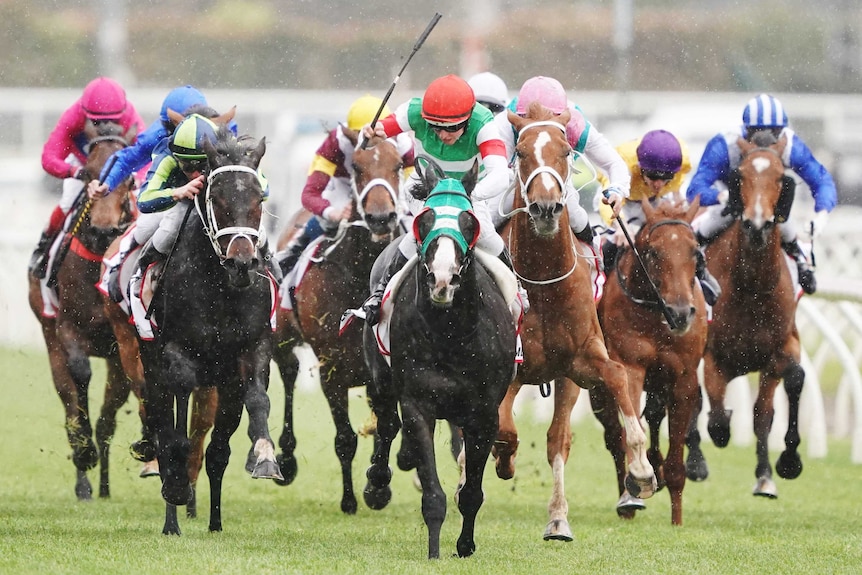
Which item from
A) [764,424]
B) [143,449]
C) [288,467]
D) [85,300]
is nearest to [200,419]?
[143,449]

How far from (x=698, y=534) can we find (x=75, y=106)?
4.71m

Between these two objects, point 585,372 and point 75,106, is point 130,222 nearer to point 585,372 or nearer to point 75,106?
point 75,106

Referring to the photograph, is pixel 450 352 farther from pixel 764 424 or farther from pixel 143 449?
pixel 764 424

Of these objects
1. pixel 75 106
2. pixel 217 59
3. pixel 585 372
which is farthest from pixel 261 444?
pixel 217 59

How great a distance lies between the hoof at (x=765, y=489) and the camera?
975 centimetres

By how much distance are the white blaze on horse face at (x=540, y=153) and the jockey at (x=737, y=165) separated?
93.1 inches

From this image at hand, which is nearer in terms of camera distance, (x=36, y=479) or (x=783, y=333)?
(x=783, y=333)

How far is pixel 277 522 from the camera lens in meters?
8.62

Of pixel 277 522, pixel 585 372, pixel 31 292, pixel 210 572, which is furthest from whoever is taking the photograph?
pixel 31 292

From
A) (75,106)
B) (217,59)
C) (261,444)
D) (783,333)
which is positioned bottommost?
(261,444)

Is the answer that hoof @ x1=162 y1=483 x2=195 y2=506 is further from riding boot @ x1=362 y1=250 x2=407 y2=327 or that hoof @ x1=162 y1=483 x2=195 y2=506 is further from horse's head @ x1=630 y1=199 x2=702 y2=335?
horse's head @ x1=630 y1=199 x2=702 y2=335

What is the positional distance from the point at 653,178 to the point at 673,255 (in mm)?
859

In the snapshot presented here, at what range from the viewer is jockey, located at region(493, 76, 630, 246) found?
7.97 metres

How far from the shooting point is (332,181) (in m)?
10.3
